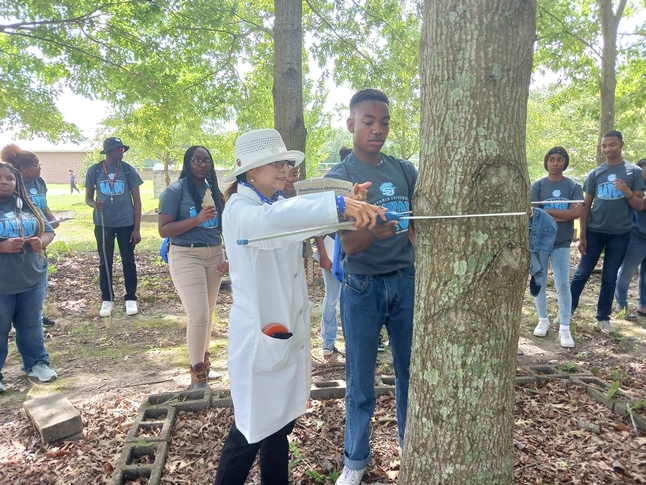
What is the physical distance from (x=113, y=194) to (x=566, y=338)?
5.87 metres

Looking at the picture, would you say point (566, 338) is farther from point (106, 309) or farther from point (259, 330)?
point (106, 309)

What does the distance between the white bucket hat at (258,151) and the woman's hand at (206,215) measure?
1765mm

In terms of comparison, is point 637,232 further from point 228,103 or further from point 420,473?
point 228,103

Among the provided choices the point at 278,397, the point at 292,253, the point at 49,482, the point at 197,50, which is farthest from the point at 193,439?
the point at 197,50

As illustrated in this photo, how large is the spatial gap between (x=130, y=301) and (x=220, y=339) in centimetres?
180

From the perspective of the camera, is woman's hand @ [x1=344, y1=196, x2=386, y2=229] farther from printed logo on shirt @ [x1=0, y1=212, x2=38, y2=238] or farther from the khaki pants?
printed logo on shirt @ [x1=0, y1=212, x2=38, y2=238]

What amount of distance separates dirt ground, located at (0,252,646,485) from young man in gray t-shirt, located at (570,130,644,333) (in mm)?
623

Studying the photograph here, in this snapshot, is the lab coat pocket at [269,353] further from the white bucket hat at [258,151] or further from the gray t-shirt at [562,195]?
the gray t-shirt at [562,195]

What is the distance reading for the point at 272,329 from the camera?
224 cm

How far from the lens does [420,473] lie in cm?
216

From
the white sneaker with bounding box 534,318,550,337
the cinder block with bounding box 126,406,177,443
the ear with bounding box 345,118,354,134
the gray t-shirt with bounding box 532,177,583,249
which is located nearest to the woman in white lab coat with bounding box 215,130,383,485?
the ear with bounding box 345,118,354,134

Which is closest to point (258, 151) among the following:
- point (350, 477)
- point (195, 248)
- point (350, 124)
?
point (350, 124)

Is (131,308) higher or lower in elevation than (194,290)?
lower

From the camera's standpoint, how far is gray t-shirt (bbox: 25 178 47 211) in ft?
20.1
